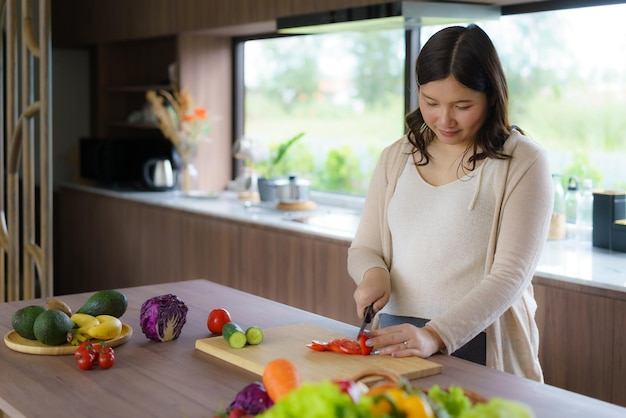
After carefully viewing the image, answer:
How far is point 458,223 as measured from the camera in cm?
197

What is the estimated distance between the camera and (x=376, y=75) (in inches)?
170

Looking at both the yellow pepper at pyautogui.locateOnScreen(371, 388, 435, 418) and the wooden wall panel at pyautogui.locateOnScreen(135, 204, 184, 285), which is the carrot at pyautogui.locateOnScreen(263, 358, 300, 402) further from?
the wooden wall panel at pyautogui.locateOnScreen(135, 204, 184, 285)

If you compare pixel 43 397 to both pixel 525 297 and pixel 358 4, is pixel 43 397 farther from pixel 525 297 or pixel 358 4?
pixel 358 4

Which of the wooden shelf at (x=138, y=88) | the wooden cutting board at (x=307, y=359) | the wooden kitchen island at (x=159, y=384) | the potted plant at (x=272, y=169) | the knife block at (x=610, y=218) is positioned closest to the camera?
the wooden kitchen island at (x=159, y=384)

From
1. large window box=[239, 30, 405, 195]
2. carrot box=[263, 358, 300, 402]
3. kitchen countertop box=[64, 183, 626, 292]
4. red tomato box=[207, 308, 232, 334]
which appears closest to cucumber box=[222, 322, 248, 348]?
red tomato box=[207, 308, 232, 334]

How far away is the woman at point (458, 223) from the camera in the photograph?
182cm

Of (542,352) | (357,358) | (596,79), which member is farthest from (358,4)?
(357,358)

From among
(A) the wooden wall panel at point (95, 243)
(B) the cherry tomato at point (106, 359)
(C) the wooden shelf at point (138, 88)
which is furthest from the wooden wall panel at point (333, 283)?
(C) the wooden shelf at point (138, 88)

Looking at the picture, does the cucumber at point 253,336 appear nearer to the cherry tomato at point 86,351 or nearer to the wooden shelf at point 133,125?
the cherry tomato at point 86,351

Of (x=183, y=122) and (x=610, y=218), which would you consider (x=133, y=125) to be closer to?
(x=183, y=122)

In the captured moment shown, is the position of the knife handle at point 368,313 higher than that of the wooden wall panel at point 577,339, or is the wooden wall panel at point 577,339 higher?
the knife handle at point 368,313

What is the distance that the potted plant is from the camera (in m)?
4.38

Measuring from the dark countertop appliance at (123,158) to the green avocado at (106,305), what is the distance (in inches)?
128

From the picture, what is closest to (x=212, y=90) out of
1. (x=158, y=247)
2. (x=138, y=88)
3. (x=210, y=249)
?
(x=138, y=88)
